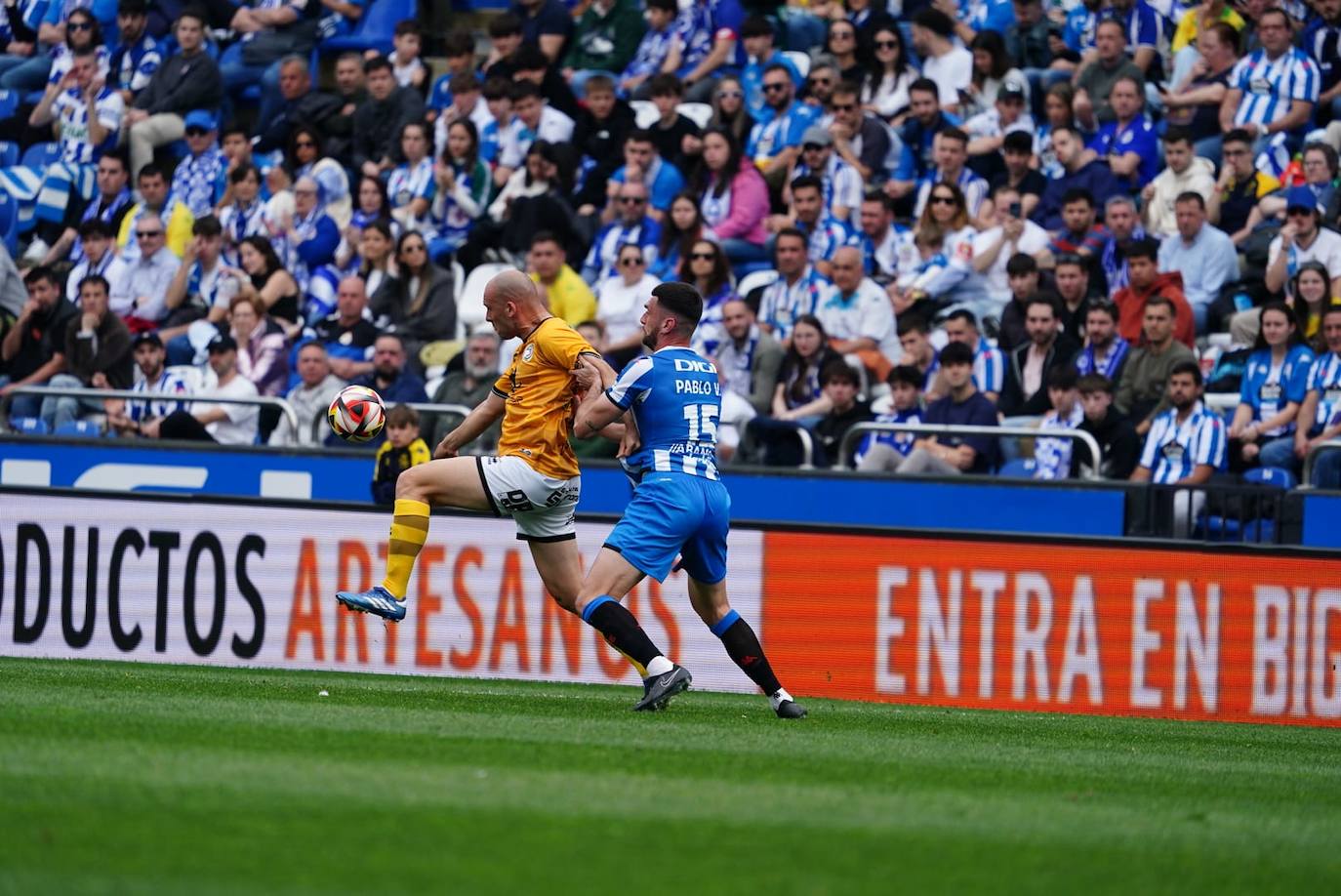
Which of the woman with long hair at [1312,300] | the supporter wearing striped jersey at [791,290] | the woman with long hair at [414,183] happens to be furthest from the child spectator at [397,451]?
the woman with long hair at [1312,300]

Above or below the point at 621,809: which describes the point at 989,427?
above

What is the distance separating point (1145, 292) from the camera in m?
16.2

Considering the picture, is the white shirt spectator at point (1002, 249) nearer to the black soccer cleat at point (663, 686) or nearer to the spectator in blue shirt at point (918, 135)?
the spectator in blue shirt at point (918, 135)

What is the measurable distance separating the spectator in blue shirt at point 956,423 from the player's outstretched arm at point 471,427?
5.17m

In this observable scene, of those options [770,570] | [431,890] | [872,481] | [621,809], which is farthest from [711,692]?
[431,890]

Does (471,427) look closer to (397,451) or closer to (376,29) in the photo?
(397,451)

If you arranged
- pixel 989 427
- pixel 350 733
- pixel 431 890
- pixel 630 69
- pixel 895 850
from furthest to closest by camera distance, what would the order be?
pixel 630 69, pixel 989 427, pixel 350 733, pixel 895 850, pixel 431 890

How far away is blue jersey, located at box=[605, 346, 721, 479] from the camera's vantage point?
9852 mm

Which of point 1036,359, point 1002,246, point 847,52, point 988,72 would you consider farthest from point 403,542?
point 847,52

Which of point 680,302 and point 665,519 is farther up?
point 680,302

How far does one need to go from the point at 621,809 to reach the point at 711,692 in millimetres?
7143

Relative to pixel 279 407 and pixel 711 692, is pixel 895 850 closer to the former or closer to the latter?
pixel 711 692

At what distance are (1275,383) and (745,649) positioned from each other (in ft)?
21.7

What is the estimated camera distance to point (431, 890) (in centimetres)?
511
